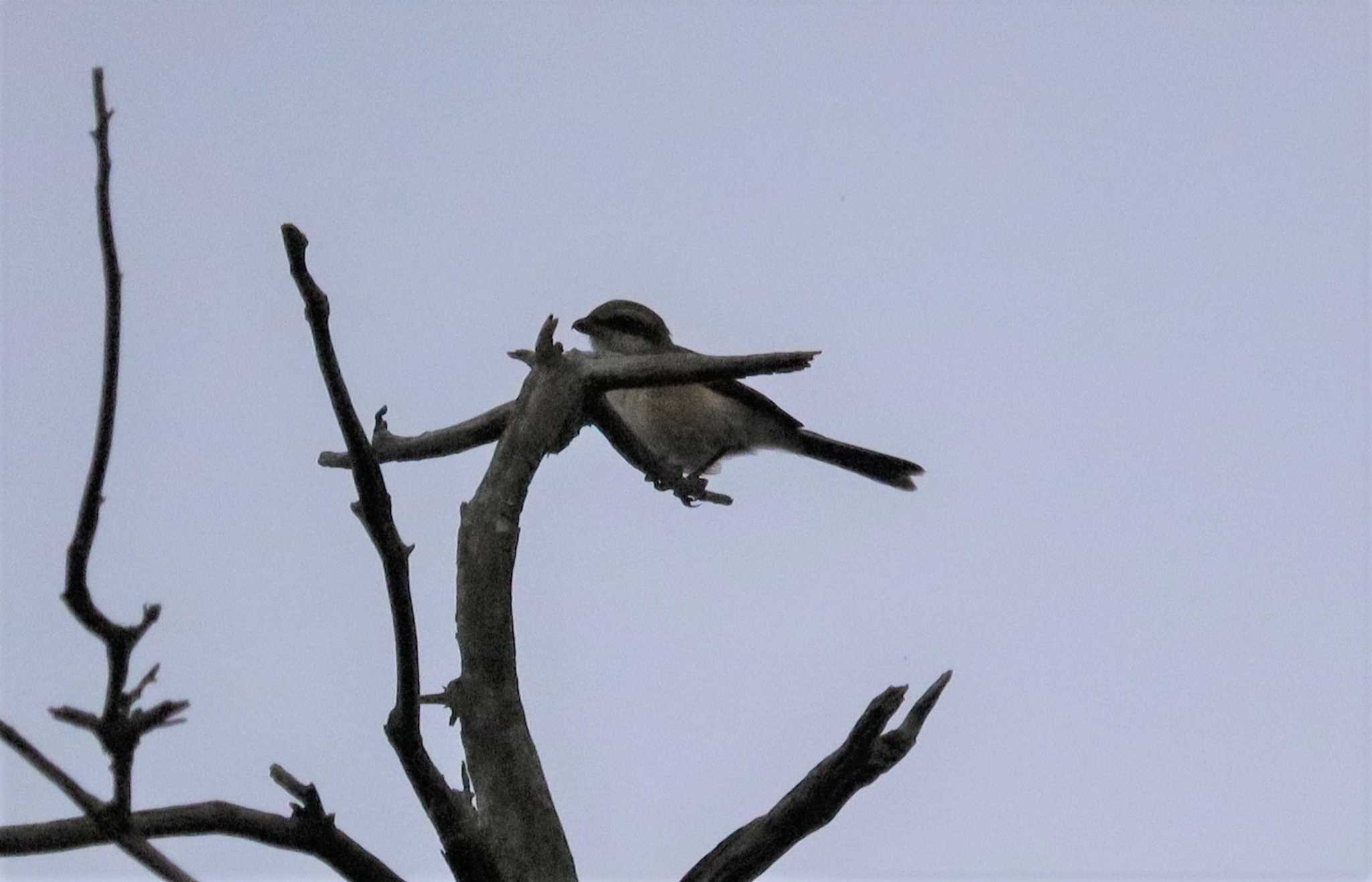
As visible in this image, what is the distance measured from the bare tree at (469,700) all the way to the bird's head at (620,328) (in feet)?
14.0

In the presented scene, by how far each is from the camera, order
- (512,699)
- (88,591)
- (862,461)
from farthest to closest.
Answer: (862,461) < (512,699) < (88,591)

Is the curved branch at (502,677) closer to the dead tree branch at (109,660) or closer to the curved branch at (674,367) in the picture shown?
the curved branch at (674,367)

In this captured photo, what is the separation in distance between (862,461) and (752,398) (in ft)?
3.14

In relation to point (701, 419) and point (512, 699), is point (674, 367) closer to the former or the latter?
point (512, 699)

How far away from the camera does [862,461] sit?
32.0ft

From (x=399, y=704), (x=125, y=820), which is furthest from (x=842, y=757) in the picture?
(x=125, y=820)

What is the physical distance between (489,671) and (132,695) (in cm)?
138

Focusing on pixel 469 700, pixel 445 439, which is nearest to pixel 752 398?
pixel 445 439

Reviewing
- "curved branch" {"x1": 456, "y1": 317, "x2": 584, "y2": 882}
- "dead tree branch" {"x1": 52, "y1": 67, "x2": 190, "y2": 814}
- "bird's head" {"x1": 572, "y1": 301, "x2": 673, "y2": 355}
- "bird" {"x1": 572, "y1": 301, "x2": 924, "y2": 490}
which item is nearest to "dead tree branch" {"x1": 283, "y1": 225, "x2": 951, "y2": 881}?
"curved branch" {"x1": 456, "y1": 317, "x2": 584, "y2": 882}

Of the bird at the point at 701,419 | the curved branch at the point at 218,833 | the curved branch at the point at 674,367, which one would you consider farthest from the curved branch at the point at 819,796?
the bird at the point at 701,419

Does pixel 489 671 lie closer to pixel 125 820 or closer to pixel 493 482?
pixel 493 482

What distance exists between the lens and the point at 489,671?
3.78 metres

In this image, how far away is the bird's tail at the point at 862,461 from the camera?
964 cm

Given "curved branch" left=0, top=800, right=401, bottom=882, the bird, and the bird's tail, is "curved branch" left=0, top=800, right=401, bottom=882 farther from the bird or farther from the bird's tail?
the bird's tail
